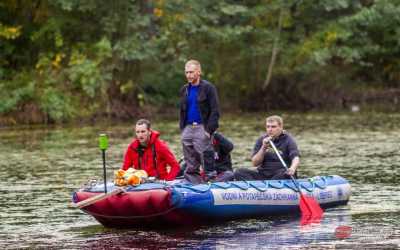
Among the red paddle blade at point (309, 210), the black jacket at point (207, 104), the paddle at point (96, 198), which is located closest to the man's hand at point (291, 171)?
the red paddle blade at point (309, 210)

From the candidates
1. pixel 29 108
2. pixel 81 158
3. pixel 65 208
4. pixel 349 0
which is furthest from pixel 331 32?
pixel 65 208

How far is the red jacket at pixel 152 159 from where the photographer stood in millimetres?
14141

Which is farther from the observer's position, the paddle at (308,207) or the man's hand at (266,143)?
the man's hand at (266,143)

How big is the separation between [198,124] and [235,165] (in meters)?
5.99

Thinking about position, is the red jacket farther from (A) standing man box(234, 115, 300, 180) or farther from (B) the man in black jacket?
(A) standing man box(234, 115, 300, 180)

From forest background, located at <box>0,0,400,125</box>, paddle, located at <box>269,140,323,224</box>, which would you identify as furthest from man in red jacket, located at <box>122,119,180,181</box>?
forest background, located at <box>0,0,400,125</box>

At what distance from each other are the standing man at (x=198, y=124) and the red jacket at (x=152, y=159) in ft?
1.42

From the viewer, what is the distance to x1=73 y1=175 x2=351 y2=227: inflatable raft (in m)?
13.2

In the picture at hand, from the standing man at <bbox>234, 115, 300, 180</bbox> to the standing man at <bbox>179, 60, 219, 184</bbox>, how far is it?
1.78ft

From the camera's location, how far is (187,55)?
3884 cm

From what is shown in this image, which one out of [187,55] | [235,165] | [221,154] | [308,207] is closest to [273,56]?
[187,55]

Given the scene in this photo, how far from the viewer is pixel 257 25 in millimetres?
41625

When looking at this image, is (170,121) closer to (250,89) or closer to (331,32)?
(250,89)

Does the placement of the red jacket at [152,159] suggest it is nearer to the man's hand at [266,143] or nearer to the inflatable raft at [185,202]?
the inflatable raft at [185,202]
